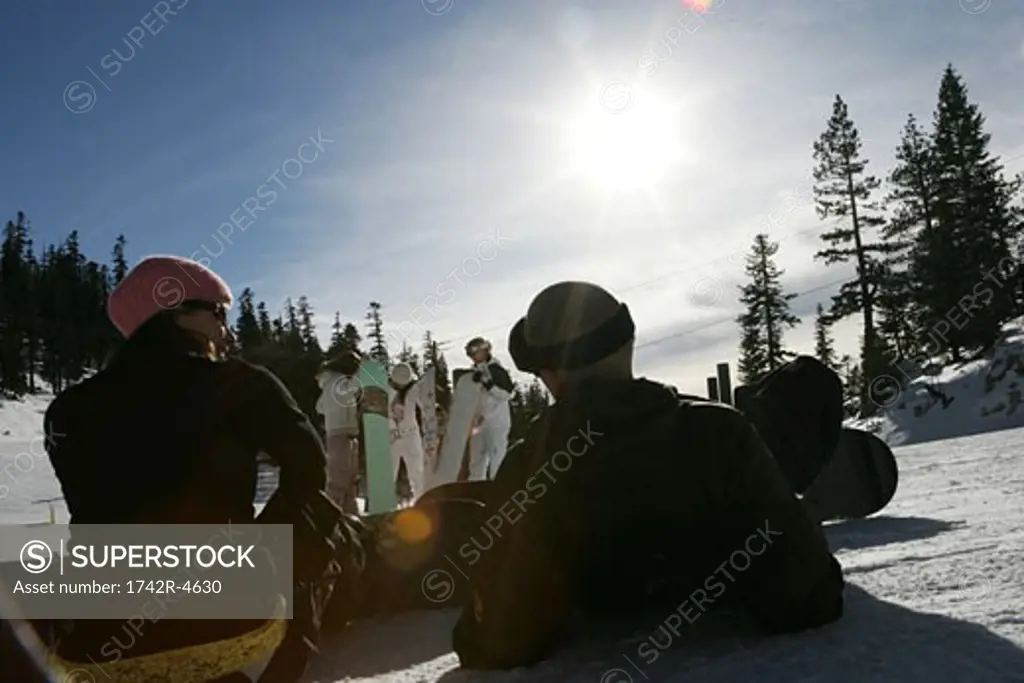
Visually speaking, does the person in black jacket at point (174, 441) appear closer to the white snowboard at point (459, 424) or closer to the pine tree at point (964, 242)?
the white snowboard at point (459, 424)

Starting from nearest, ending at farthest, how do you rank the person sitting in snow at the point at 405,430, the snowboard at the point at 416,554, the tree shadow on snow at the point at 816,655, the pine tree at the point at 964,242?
the tree shadow on snow at the point at 816,655, the snowboard at the point at 416,554, the person sitting in snow at the point at 405,430, the pine tree at the point at 964,242

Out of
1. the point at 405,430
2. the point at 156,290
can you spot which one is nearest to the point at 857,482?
the point at 156,290

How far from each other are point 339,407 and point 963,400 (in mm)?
20765

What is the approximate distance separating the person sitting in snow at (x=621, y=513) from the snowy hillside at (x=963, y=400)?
2051 cm

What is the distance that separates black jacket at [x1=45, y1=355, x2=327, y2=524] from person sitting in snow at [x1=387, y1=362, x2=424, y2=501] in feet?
26.5

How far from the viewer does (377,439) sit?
32.5ft

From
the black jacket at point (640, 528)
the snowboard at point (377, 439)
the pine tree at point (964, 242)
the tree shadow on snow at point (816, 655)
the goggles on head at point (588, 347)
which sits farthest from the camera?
the pine tree at point (964, 242)

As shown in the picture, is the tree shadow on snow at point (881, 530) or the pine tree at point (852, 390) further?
the pine tree at point (852, 390)

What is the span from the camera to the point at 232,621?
1.98 metres

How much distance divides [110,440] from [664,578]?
1.47 m

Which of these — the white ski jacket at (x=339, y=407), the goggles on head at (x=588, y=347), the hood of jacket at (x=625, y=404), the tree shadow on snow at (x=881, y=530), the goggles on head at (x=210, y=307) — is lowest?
the tree shadow on snow at (x=881, y=530)

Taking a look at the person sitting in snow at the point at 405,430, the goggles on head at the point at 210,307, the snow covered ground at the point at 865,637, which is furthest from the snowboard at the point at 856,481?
the person sitting in snow at the point at 405,430

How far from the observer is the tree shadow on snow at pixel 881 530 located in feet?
11.3

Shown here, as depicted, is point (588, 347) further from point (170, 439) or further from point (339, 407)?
point (339, 407)
